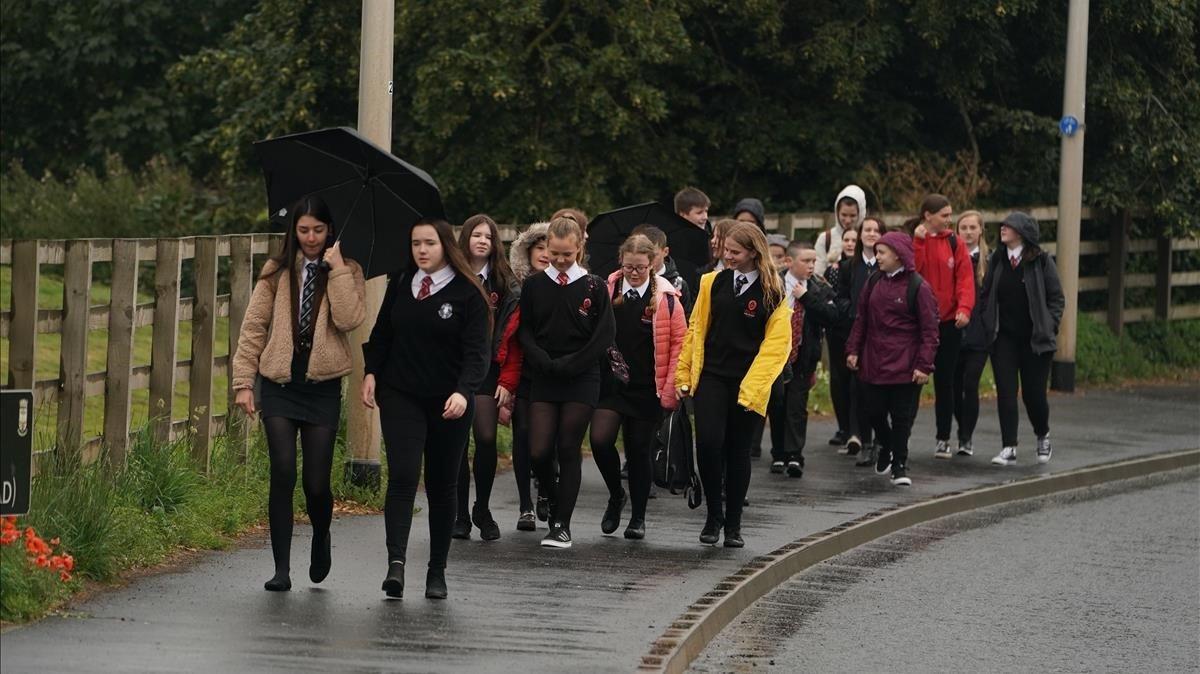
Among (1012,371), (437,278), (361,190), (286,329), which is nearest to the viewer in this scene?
(286,329)

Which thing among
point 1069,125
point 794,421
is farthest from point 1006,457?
point 1069,125

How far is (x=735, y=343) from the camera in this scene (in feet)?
35.9

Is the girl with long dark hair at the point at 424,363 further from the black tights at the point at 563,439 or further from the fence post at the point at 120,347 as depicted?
the fence post at the point at 120,347

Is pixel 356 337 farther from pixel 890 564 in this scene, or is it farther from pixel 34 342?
pixel 890 564

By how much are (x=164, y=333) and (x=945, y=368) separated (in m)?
6.62

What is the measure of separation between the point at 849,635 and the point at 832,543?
2413 mm

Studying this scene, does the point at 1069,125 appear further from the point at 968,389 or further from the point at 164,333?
the point at 164,333

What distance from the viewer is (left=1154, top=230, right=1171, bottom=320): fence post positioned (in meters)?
25.0

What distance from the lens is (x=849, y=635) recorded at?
9477 millimetres

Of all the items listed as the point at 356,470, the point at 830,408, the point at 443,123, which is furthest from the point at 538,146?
the point at 356,470

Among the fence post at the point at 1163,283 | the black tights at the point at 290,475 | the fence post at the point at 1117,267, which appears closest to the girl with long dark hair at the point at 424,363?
the black tights at the point at 290,475

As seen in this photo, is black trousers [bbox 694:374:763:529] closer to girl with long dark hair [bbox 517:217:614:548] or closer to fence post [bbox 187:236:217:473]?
girl with long dark hair [bbox 517:217:614:548]

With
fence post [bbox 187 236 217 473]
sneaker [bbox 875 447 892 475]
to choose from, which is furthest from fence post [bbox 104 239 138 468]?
sneaker [bbox 875 447 892 475]

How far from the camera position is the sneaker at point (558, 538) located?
10.8 m
